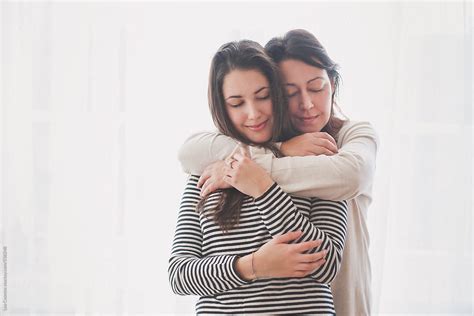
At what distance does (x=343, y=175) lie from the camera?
1361 millimetres

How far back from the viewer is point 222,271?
135 centimetres

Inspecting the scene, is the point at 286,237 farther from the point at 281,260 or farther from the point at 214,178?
the point at 214,178

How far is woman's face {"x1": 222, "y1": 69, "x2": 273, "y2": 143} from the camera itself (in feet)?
4.71

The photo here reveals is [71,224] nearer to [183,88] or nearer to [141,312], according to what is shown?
[141,312]

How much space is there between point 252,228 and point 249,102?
0.28 meters

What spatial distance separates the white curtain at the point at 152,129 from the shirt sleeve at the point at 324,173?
699mm

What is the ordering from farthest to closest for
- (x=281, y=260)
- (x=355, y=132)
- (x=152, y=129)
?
(x=152, y=129) → (x=355, y=132) → (x=281, y=260)

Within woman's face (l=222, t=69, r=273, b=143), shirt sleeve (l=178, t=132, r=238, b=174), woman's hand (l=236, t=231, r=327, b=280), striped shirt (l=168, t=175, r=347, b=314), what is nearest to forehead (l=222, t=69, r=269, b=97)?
woman's face (l=222, t=69, r=273, b=143)

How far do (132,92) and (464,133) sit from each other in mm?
1061

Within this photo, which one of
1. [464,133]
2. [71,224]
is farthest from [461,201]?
[71,224]

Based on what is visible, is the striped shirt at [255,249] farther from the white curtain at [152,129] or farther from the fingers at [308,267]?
the white curtain at [152,129]

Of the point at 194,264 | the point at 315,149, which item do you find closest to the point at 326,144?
the point at 315,149

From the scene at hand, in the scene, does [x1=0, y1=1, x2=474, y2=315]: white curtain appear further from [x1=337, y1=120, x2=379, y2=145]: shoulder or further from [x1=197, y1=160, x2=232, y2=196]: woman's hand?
[x1=197, y1=160, x2=232, y2=196]: woman's hand

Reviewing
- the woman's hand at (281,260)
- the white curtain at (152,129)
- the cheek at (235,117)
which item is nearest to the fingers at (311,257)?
the woman's hand at (281,260)
